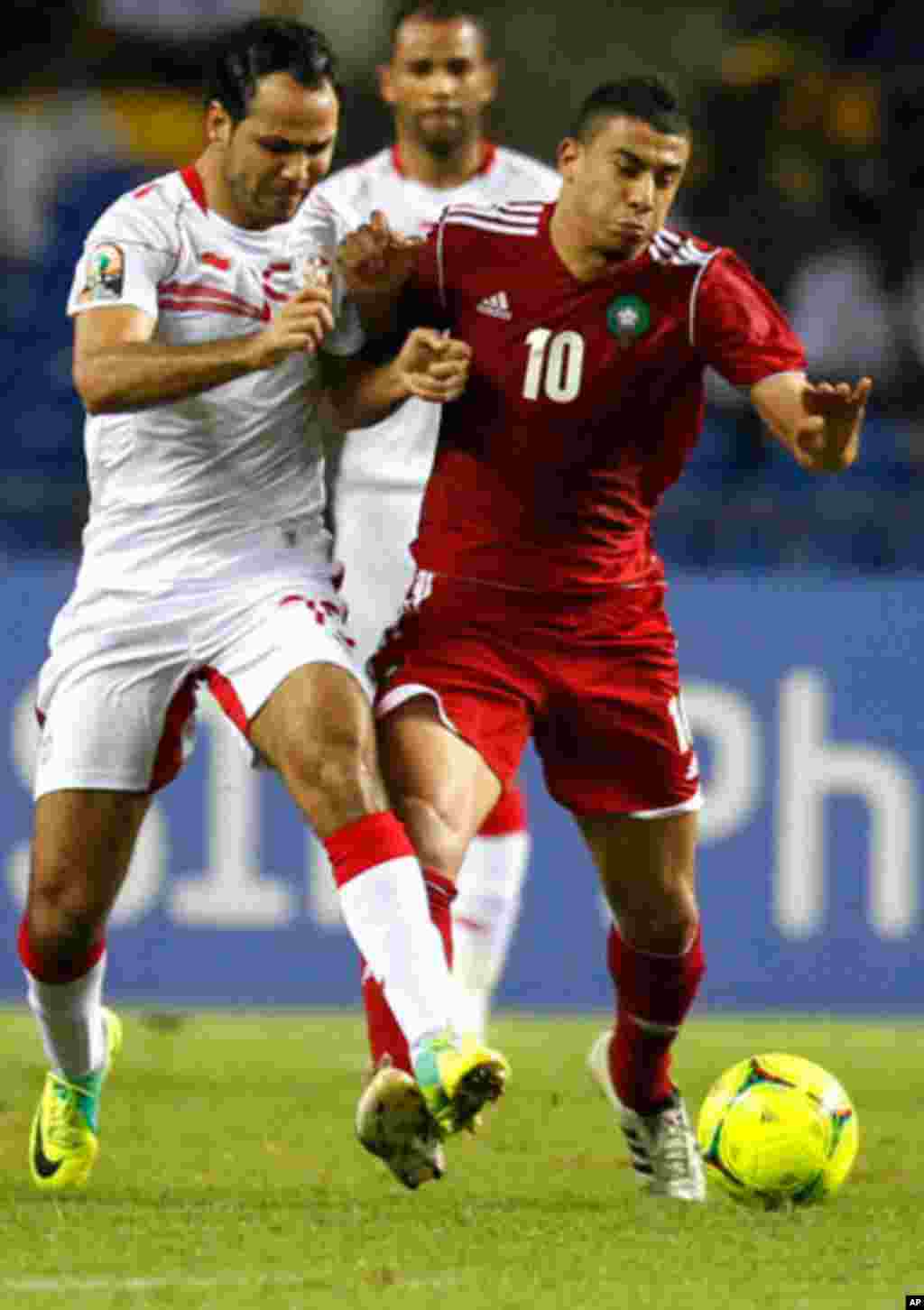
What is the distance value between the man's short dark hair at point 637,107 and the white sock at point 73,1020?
2.00 metres

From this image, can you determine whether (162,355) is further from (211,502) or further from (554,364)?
(554,364)

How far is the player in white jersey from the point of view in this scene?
232 inches

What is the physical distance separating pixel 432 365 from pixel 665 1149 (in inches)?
69.4

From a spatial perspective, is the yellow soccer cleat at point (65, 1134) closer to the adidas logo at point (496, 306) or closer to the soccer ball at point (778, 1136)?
the soccer ball at point (778, 1136)

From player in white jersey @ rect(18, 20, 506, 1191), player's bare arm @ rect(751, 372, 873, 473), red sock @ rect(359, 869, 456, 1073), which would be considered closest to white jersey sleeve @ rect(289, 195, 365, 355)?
player in white jersey @ rect(18, 20, 506, 1191)

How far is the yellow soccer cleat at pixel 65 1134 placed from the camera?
21.4 ft

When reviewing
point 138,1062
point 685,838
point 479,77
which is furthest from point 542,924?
point 685,838

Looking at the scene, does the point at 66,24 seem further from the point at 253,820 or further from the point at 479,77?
the point at 479,77

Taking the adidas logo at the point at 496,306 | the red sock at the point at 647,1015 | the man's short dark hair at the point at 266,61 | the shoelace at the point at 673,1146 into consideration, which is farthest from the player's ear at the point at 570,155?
the shoelace at the point at 673,1146

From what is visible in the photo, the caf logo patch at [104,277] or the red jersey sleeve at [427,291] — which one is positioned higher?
the caf logo patch at [104,277]

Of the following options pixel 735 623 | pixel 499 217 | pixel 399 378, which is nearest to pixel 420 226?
pixel 499 217

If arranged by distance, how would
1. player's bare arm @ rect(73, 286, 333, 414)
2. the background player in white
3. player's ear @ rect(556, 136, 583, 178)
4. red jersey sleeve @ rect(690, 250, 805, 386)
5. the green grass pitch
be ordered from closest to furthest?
the green grass pitch, player's bare arm @ rect(73, 286, 333, 414), red jersey sleeve @ rect(690, 250, 805, 386), player's ear @ rect(556, 136, 583, 178), the background player in white

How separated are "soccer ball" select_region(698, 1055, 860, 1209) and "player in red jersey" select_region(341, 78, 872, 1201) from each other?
0.46 meters

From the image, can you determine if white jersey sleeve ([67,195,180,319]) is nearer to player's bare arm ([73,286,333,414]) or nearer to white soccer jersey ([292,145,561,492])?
player's bare arm ([73,286,333,414])
